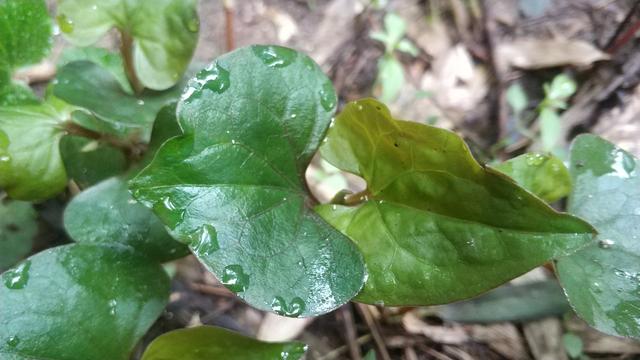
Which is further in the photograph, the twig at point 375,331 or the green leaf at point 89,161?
the twig at point 375,331

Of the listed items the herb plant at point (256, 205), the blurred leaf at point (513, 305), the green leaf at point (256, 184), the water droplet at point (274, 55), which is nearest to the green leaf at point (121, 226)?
the herb plant at point (256, 205)

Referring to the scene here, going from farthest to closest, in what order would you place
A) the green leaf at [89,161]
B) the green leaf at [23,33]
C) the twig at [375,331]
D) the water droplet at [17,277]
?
the twig at [375,331] < the green leaf at [89,161] < the green leaf at [23,33] < the water droplet at [17,277]

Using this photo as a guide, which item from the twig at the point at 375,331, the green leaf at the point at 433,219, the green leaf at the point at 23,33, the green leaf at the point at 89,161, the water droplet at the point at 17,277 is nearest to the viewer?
the green leaf at the point at 433,219

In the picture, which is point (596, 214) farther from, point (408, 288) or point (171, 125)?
point (171, 125)

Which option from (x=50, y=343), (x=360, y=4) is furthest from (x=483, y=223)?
(x=360, y=4)

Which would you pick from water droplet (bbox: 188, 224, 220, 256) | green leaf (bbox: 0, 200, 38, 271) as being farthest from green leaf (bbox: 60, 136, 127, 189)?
water droplet (bbox: 188, 224, 220, 256)

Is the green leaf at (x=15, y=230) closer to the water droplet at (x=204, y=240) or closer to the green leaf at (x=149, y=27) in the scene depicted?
the green leaf at (x=149, y=27)

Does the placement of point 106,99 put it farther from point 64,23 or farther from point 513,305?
point 513,305
